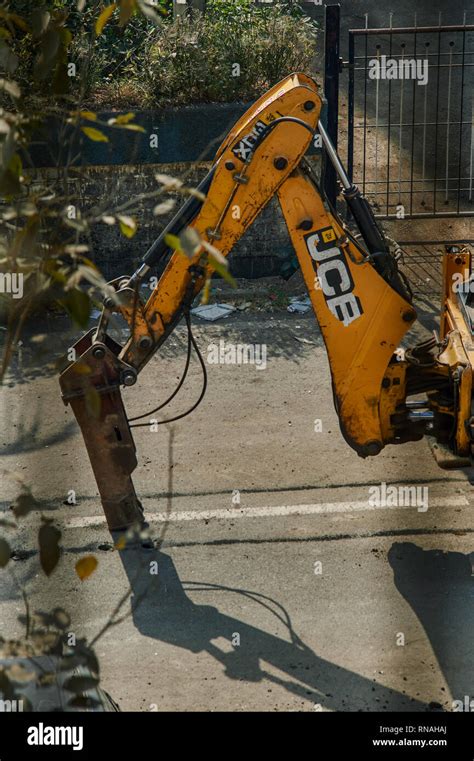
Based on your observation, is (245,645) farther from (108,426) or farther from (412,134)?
(412,134)

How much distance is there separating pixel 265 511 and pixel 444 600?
4.13ft

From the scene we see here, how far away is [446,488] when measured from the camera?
6.81 metres

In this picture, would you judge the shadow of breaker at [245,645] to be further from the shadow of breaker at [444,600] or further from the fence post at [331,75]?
the fence post at [331,75]

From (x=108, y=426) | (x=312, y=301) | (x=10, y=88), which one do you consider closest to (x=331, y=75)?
(x=312, y=301)

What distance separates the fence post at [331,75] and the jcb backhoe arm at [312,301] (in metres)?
3.96

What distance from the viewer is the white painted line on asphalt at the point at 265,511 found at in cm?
658

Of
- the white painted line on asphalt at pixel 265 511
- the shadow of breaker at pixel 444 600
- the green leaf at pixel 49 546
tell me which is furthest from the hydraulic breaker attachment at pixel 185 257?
the green leaf at pixel 49 546

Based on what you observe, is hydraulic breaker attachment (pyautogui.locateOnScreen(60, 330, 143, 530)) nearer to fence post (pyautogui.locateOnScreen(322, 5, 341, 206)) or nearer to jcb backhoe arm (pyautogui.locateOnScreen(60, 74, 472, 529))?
jcb backhoe arm (pyautogui.locateOnScreen(60, 74, 472, 529))

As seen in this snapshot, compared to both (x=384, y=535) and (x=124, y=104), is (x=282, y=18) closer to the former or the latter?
(x=124, y=104)

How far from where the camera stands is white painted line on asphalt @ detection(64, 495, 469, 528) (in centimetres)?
658

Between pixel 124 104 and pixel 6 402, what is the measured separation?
11.1ft

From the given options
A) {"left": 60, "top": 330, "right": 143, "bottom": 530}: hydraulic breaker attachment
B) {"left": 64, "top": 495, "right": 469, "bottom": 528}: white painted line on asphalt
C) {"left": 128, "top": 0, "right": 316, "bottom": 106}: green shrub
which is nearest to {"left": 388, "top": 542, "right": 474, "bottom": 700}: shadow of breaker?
{"left": 64, "top": 495, "right": 469, "bottom": 528}: white painted line on asphalt

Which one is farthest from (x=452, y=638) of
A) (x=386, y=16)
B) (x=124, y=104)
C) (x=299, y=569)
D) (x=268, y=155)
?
(x=386, y=16)

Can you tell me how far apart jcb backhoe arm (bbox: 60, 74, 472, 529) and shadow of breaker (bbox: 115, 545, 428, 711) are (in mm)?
562
